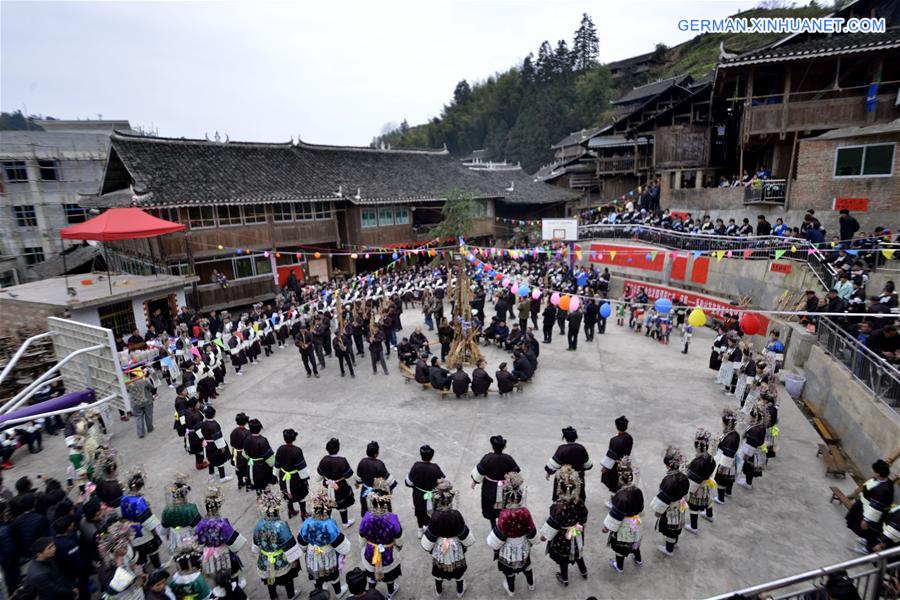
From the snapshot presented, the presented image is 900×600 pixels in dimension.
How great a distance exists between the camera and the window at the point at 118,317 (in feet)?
47.1

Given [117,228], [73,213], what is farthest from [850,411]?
[73,213]

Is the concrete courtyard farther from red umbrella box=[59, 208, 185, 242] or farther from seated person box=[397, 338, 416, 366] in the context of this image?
red umbrella box=[59, 208, 185, 242]

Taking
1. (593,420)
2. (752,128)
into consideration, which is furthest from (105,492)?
(752,128)

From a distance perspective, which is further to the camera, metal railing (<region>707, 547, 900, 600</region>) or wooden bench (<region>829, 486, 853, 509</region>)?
wooden bench (<region>829, 486, 853, 509</region>)

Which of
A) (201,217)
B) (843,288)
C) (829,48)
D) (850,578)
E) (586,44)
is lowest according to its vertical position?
(850,578)

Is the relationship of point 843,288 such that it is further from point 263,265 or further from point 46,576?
point 263,265

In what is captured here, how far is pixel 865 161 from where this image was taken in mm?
14430

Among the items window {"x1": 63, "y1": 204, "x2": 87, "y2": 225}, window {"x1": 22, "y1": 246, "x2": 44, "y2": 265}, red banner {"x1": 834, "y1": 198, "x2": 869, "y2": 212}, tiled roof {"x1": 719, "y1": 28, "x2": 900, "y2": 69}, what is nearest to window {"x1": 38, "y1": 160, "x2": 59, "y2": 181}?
window {"x1": 63, "y1": 204, "x2": 87, "y2": 225}

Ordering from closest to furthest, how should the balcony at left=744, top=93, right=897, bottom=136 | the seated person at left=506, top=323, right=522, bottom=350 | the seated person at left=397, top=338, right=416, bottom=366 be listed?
the seated person at left=397, top=338, right=416, bottom=366 < the seated person at left=506, top=323, right=522, bottom=350 < the balcony at left=744, top=93, right=897, bottom=136

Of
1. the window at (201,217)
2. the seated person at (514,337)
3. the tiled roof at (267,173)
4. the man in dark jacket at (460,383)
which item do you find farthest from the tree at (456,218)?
the man in dark jacket at (460,383)

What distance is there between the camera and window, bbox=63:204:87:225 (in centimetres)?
2791

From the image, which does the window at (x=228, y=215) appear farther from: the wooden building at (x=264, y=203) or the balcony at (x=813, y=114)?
the balcony at (x=813, y=114)

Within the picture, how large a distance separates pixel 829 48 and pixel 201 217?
24.0 meters

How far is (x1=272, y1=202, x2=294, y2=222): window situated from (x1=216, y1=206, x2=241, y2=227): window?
1.66m
